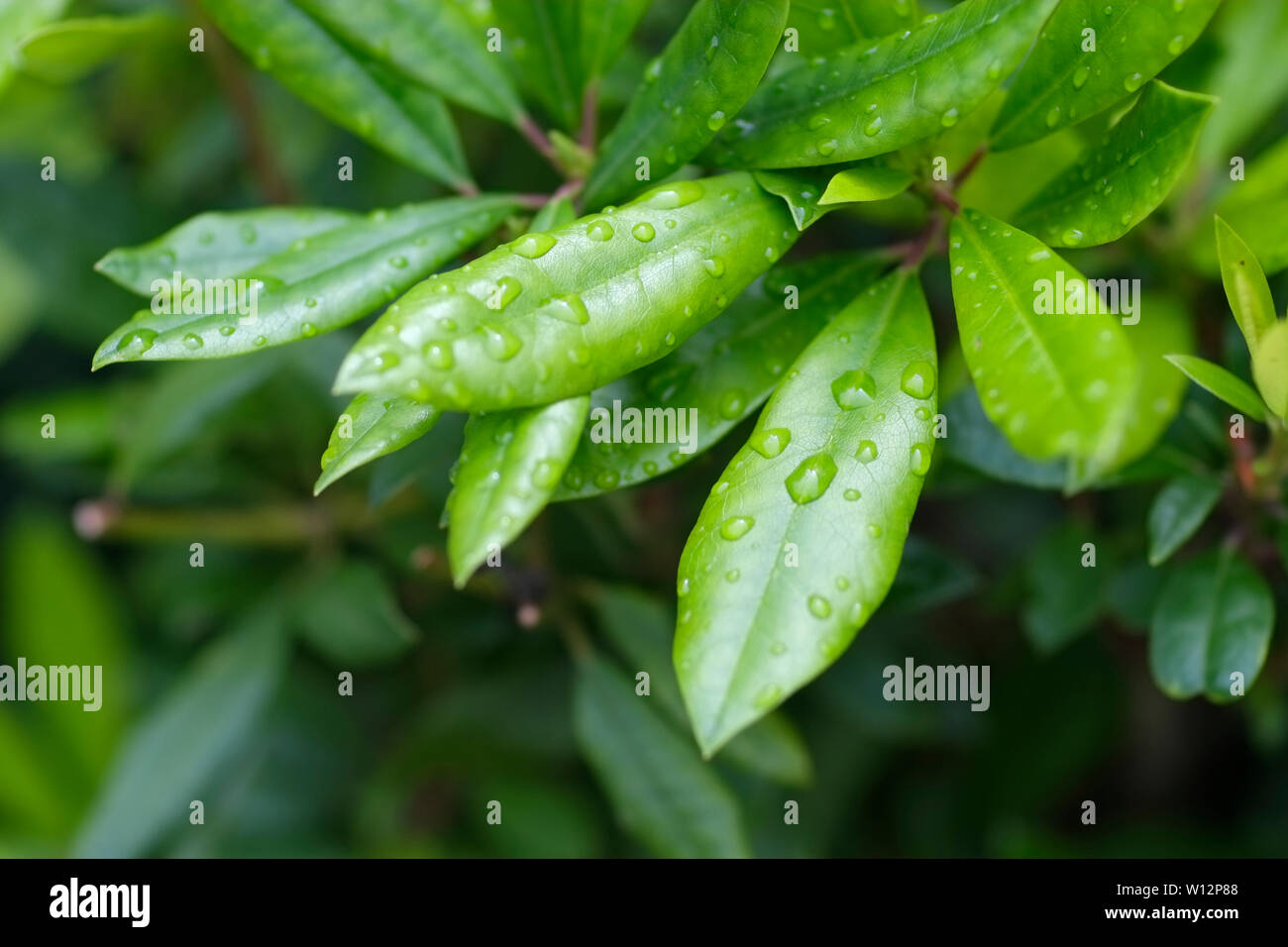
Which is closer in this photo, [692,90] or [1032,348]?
[1032,348]

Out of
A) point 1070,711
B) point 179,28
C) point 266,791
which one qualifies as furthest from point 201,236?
point 1070,711

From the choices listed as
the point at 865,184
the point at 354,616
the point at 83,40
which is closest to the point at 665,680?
the point at 354,616

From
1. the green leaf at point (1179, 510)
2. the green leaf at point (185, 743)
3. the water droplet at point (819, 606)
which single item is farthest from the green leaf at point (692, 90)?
the green leaf at point (185, 743)

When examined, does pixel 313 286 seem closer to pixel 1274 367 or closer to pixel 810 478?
pixel 810 478

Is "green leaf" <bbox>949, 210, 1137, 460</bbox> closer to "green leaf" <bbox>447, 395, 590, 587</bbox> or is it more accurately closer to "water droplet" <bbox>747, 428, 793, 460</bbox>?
"water droplet" <bbox>747, 428, 793, 460</bbox>

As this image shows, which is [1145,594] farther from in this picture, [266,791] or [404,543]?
[266,791]

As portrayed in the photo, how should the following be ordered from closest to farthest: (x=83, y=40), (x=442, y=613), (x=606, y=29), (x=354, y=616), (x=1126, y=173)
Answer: (x=1126, y=173) < (x=606, y=29) < (x=83, y=40) < (x=354, y=616) < (x=442, y=613)
